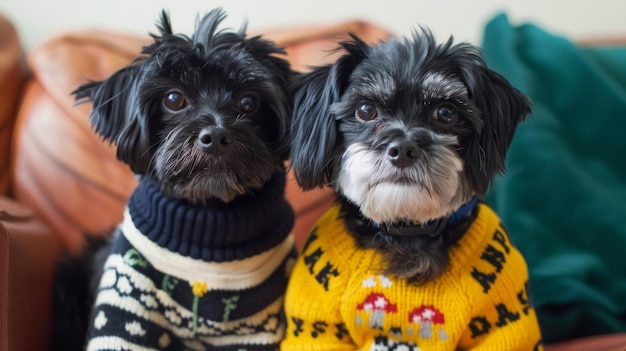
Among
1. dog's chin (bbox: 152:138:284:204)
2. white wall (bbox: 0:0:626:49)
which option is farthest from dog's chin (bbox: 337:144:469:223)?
white wall (bbox: 0:0:626:49)

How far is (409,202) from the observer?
109 cm

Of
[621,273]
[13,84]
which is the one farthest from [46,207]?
[621,273]

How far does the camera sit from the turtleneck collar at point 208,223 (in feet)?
4.32

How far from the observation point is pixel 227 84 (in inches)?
51.8

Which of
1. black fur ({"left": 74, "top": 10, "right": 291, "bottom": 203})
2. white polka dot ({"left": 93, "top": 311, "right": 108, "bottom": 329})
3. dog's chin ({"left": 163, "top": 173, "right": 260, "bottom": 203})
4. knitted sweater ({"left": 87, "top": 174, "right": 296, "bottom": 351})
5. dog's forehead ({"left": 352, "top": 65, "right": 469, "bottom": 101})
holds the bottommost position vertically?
white polka dot ({"left": 93, "top": 311, "right": 108, "bottom": 329})

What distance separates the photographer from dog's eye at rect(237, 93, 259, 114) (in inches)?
52.7

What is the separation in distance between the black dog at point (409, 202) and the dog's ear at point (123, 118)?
322mm

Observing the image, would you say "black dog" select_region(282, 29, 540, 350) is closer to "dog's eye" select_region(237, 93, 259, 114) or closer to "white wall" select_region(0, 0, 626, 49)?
"dog's eye" select_region(237, 93, 259, 114)

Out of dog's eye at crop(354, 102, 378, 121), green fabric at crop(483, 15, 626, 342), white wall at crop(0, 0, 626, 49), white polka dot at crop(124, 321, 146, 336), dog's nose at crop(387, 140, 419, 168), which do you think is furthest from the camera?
white wall at crop(0, 0, 626, 49)

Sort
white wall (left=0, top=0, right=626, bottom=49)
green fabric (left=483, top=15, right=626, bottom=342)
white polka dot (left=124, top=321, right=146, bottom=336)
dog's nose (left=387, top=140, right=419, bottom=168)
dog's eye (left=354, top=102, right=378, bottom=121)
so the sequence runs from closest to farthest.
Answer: dog's nose (left=387, top=140, right=419, bottom=168), dog's eye (left=354, top=102, right=378, bottom=121), white polka dot (left=124, top=321, right=146, bottom=336), green fabric (left=483, top=15, right=626, bottom=342), white wall (left=0, top=0, right=626, bottom=49)

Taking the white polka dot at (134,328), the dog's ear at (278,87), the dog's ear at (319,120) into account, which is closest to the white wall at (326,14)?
the dog's ear at (278,87)

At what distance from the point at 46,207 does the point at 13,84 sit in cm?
40

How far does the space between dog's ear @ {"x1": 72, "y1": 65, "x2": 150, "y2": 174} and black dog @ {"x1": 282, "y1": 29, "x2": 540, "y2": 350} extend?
32 cm

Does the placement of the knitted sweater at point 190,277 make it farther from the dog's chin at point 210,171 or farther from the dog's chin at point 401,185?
the dog's chin at point 401,185
